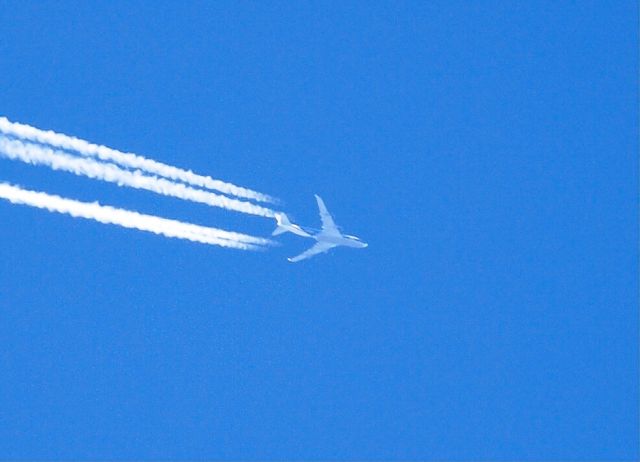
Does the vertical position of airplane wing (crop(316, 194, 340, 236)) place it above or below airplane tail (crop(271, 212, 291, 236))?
above

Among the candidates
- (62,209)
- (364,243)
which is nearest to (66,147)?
(62,209)

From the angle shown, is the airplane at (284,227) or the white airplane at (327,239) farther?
the white airplane at (327,239)

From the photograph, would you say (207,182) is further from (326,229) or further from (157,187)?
(326,229)

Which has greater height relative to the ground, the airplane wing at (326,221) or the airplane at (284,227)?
the airplane wing at (326,221)

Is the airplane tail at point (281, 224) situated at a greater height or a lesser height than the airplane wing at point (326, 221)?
lesser

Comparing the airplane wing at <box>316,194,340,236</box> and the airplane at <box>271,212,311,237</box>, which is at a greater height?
the airplane wing at <box>316,194,340,236</box>

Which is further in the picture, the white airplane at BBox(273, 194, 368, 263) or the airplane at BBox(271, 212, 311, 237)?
the white airplane at BBox(273, 194, 368, 263)
